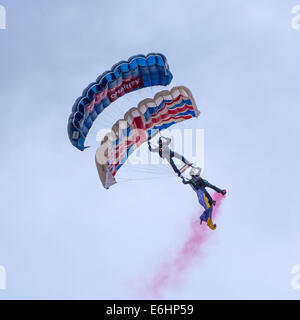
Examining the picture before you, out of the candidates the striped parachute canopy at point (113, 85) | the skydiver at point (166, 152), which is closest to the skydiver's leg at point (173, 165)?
the skydiver at point (166, 152)

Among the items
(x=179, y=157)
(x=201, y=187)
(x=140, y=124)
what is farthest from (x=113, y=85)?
(x=201, y=187)

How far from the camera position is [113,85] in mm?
23266

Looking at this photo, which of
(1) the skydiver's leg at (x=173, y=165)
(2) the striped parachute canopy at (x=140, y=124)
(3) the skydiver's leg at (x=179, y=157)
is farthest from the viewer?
(3) the skydiver's leg at (x=179, y=157)

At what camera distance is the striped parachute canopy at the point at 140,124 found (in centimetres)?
2211

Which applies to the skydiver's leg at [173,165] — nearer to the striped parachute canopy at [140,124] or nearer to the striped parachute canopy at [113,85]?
the striped parachute canopy at [140,124]

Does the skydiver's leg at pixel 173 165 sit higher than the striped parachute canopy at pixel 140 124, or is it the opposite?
the striped parachute canopy at pixel 140 124

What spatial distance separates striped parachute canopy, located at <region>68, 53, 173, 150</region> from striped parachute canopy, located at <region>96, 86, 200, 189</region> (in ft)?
3.29

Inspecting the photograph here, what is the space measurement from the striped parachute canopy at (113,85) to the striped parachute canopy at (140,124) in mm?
1001

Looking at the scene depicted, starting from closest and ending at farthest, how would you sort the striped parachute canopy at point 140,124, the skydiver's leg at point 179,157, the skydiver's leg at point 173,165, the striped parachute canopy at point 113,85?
the striped parachute canopy at point 140,124
the striped parachute canopy at point 113,85
the skydiver's leg at point 173,165
the skydiver's leg at point 179,157

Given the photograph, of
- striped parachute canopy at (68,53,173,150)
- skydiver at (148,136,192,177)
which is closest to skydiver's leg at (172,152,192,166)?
skydiver at (148,136,192,177)

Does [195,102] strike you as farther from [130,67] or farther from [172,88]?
[130,67]

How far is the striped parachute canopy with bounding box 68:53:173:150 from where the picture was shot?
73.3 feet

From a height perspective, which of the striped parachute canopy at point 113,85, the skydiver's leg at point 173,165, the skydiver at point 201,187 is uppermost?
the striped parachute canopy at point 113,85
